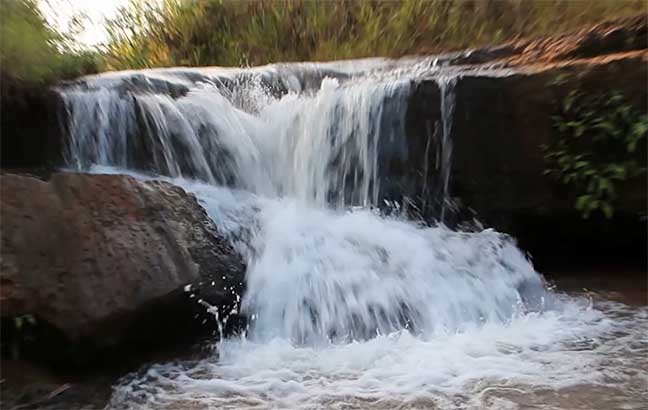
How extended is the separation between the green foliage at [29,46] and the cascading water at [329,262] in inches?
9.7

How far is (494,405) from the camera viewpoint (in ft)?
7.62

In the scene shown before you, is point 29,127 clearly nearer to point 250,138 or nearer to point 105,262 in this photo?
point 250,138

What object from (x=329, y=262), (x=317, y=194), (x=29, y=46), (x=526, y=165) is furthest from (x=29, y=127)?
(x=526, y=165)

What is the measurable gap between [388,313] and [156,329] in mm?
1203

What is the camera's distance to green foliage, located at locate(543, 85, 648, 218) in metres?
4.05

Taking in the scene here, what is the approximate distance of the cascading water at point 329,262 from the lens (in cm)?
261

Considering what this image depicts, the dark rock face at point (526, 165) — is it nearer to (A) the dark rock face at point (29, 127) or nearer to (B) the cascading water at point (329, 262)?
(B) the cascading water at point (329, 262)

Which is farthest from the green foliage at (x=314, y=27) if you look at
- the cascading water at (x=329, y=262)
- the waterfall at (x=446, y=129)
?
the waterfall at (x=446, y=129)

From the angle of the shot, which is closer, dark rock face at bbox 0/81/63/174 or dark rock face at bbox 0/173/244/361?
dark rock face at bbox 0/173/244/361

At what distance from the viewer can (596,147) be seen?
13.8 feet

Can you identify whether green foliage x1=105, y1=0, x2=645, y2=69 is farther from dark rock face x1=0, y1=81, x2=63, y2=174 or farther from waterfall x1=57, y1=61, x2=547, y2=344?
dark rock face x1=0, y1=81, x2=63, y2=174

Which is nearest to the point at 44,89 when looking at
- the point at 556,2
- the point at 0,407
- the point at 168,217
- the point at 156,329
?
the point at 168,217

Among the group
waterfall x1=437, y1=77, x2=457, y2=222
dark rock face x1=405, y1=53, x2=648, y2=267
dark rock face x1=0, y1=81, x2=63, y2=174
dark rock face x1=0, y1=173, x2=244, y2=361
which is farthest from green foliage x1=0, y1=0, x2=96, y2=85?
waterfall x1=437, y1=77, x2=457, y2=222

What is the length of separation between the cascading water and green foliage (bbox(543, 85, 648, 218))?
2.04 feet
